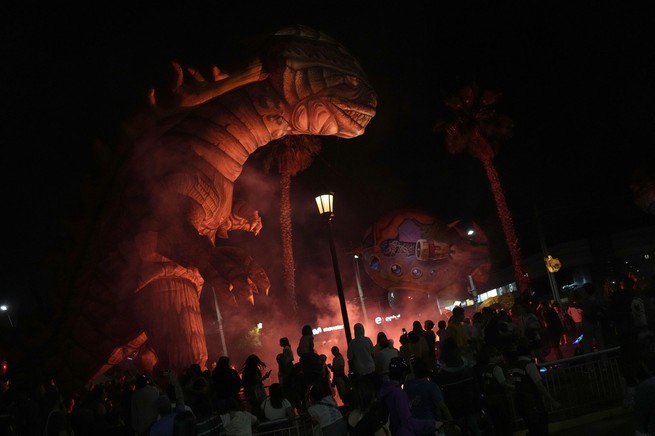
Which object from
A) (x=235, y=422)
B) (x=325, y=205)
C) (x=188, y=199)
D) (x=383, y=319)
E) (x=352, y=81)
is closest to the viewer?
(x=235, y=422)

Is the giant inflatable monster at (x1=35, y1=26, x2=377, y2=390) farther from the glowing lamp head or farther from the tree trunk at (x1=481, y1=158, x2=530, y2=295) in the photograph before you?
the tree trunk at (x1=481, y1=158, x2=530, y2=295)

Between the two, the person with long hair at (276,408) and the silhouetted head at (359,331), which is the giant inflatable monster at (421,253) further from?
the person with long hair at (276,408)

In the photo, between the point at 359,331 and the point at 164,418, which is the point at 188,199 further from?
the point at 164,418

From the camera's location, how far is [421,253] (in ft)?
93.5

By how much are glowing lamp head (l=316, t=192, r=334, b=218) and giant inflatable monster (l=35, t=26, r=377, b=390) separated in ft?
4.10

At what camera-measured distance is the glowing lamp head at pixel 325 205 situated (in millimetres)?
12414

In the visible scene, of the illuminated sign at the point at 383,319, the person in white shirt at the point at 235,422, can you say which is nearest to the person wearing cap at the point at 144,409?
the person in white shirt at the point at 235,422

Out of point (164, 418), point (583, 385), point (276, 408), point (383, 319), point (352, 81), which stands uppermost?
point (352, 81)

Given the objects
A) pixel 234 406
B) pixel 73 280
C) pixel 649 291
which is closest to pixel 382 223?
pixel 649 291

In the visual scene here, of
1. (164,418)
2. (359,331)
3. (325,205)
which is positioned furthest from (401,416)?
(325,205)

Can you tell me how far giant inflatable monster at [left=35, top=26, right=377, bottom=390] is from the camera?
10.1m

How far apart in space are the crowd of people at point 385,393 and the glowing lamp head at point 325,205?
2405 millimetres

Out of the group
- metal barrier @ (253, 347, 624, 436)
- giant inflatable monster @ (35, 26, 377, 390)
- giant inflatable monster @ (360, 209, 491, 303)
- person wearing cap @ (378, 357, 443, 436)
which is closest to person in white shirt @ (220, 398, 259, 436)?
person wearing cap @ (378, 357, 443, 436)

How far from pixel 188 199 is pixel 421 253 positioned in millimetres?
19338
